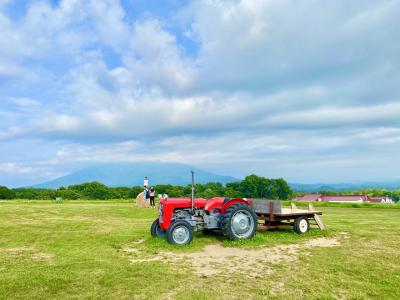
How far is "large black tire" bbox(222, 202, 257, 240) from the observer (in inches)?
454

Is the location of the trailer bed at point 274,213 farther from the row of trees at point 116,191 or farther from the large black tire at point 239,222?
the row of trees at point 116,191

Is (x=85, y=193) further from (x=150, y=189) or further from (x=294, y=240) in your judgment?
(x=294, y=240)

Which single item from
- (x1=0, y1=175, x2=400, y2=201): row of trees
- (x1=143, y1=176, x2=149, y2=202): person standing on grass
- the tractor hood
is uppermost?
(x1=0, y1=175, x2=400, y2=201): row of trees

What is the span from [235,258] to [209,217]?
2.56m

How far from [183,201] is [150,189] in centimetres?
1657

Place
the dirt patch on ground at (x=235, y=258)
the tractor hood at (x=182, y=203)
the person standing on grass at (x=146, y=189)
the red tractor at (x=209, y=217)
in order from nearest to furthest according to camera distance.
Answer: the dirt patch on ground at (x=235, y=258) < the red tractor at (x=209, y=217) < the tractor hood at (x=182, y=203) < the person standing on grass at (x=146, y=189)

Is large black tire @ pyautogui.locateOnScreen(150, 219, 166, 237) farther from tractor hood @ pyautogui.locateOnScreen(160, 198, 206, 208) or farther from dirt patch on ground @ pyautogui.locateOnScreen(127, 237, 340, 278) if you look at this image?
dirt patch on ground @ pyautogui.locateOnScreen(127, 237, 340, 278)

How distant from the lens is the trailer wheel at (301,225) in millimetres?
13281

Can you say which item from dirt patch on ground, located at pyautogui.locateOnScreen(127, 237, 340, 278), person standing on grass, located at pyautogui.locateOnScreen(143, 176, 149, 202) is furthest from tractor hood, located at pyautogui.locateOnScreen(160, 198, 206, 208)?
person standing on grass, located at pyautogui.locateOnScreen(143, 176, 149, 202)

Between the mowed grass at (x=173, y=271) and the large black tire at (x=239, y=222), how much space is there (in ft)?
1.25

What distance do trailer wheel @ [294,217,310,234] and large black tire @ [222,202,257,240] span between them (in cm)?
221

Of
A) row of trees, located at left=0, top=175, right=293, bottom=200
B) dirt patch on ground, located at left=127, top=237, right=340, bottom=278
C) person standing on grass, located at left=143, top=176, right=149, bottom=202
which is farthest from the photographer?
row of trees, located at left=0, top=175, right=293, bottom=200

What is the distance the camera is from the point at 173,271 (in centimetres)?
817

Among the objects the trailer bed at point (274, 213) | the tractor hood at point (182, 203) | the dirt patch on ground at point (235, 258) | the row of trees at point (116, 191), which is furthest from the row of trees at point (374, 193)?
the dirt patch on ground at point (235, 258)
